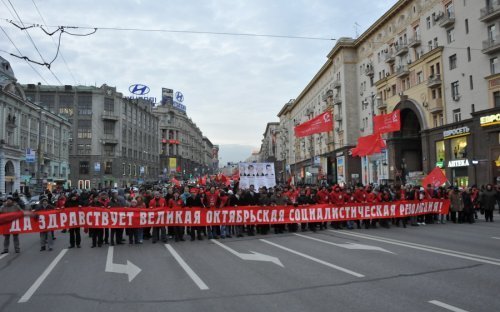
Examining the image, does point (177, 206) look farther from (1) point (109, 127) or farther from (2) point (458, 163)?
(1) point (109, 127)

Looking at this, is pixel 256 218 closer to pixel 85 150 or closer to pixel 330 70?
pixel 330 70

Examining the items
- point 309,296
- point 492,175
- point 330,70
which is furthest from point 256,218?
point 330,70

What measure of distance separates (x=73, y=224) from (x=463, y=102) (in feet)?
116

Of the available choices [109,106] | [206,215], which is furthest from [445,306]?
[109,106]

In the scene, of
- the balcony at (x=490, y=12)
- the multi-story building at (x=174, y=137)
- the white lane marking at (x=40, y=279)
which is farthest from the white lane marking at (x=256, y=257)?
the multi-story building at (x=174, y=137)

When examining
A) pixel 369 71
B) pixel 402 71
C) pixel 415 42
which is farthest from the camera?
pixel 369 71

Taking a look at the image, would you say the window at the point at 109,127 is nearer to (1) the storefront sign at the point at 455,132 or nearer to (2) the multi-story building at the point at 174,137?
(2) the multi-story building at the point at 174,137

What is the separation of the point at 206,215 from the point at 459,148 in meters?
31.2

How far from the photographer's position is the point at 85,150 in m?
82.0

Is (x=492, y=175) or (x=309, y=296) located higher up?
(x=492, y=175)

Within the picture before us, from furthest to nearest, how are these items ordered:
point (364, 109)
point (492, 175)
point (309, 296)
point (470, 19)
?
point (364, 109) < point (470, 19) < point (492, 175) < point (309, 296)

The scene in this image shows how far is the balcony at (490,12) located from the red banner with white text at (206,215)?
2201cm

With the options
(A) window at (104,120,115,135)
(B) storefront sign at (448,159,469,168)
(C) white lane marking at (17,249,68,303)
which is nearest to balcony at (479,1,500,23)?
(B) storefront sign at (448,159,469,168)

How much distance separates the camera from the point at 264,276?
8.40m
